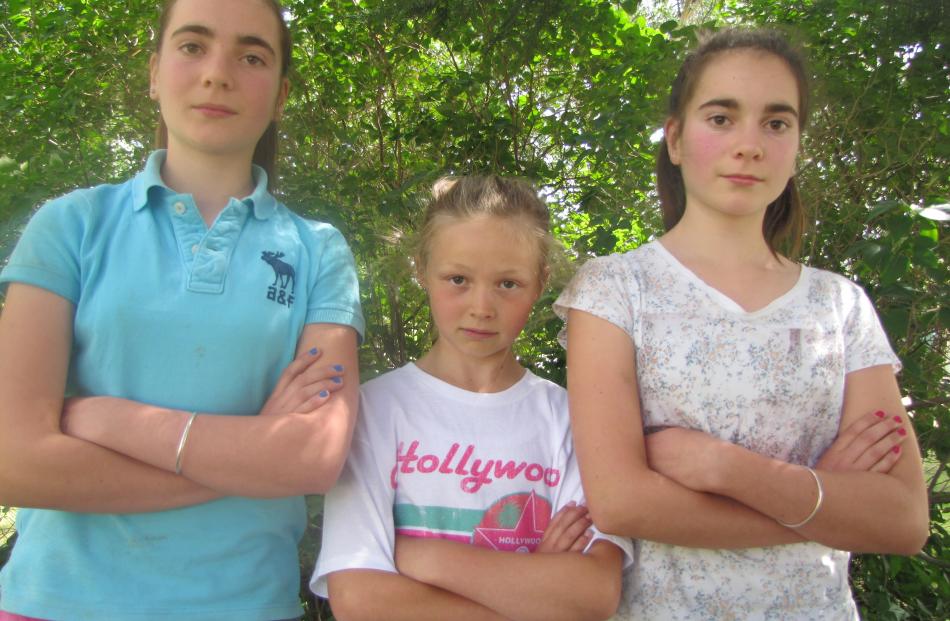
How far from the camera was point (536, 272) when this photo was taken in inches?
76.5

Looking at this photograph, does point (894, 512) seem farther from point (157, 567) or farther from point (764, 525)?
point (157, 567)

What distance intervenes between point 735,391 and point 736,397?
14 mm

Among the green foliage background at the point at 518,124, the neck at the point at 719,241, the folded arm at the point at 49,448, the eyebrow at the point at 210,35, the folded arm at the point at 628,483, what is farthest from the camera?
the green foliage background at the point at 518,124

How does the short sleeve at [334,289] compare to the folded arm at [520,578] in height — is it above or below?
above

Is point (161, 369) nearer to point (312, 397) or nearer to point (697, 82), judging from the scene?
point (312, 397)

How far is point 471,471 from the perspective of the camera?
5.74 feet

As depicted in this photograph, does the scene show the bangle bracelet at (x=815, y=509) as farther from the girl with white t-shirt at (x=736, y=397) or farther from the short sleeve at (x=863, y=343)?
the short sleeve at (x=863, y=343)

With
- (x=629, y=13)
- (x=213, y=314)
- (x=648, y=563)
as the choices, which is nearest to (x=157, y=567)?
(x=213, y=314)

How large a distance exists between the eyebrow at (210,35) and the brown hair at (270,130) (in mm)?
81

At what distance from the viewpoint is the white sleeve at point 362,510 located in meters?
1.61

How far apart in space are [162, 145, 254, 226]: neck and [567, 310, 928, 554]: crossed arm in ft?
3.10

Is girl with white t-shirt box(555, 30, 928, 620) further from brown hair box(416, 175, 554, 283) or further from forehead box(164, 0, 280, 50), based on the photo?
forehead box(164, 0, 280, 50)

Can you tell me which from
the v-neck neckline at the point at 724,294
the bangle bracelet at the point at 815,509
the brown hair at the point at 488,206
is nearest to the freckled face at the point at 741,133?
the v-neck neckline at the point at 724,294

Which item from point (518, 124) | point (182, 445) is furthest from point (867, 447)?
point (518, 124)
